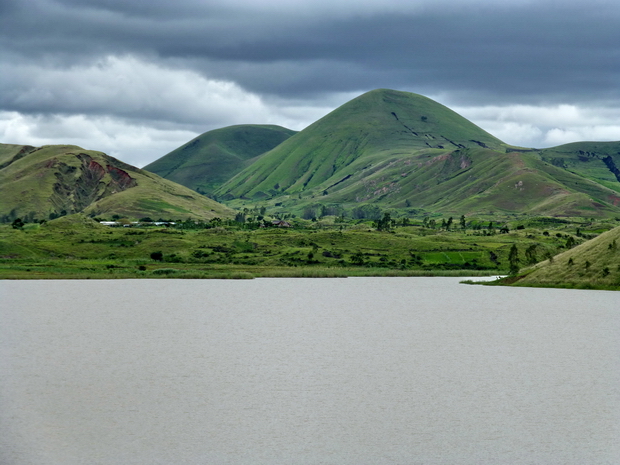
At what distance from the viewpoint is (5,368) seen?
186 feet

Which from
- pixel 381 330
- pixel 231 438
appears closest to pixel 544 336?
pixel 381 330

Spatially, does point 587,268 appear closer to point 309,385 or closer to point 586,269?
point 586,269

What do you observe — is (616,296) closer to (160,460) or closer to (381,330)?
(381,330)

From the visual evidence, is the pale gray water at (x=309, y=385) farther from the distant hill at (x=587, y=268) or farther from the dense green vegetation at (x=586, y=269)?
the dense green vegetation at (x=586, y=269)

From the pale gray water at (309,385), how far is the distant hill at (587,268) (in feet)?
56.2

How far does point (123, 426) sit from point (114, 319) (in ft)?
181

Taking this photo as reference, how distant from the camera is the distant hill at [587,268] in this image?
4744 inches

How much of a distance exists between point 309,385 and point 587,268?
89.8 m

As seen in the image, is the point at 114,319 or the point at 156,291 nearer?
the point at 114,319

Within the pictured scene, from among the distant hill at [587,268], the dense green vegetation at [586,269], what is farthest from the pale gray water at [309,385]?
the dense green vegetation at [586,269]

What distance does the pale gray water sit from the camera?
35469 millimetres

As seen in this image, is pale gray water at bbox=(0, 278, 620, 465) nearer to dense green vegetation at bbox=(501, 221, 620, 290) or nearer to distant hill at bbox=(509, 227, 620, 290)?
distant hill at bbox=(509, 227, 620, 290)

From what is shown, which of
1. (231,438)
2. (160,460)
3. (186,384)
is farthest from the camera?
(186,384)

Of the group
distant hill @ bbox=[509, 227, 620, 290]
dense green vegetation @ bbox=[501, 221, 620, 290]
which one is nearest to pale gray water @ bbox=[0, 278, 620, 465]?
distant hill @ bbox=[509, 227, 620, 290]
